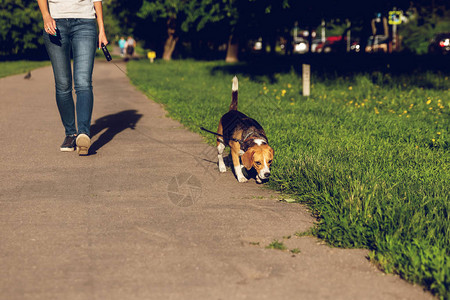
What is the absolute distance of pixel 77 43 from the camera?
246 inches

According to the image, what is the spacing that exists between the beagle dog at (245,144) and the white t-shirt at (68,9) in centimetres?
193

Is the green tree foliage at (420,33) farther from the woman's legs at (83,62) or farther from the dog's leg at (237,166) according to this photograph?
the dog's leg at (237,166)

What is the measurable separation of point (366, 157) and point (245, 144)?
167cm

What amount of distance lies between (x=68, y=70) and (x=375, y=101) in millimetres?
6996

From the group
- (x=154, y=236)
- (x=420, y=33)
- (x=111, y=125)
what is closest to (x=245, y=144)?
(x=154, y=236)

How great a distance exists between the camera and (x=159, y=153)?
22.2 feet

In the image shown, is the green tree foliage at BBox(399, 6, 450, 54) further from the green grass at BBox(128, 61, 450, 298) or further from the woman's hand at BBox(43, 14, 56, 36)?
the woman's hand at BBox(43, 14, 56, 36)

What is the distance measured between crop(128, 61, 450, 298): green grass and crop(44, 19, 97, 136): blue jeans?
199 centimetres

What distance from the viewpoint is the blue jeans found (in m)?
6.24

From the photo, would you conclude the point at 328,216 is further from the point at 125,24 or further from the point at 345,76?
the point at 125,24

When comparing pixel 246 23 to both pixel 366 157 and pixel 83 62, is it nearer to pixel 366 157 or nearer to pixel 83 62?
pixel 83 62

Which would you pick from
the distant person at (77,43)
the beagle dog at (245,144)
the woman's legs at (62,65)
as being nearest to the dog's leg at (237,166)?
the beagle dog at (245,144)

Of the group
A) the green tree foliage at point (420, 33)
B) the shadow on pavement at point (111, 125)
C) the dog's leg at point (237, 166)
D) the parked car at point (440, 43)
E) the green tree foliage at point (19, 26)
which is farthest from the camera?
the green tree foliage at point (19, 26)

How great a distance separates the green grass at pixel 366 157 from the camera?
365cm
